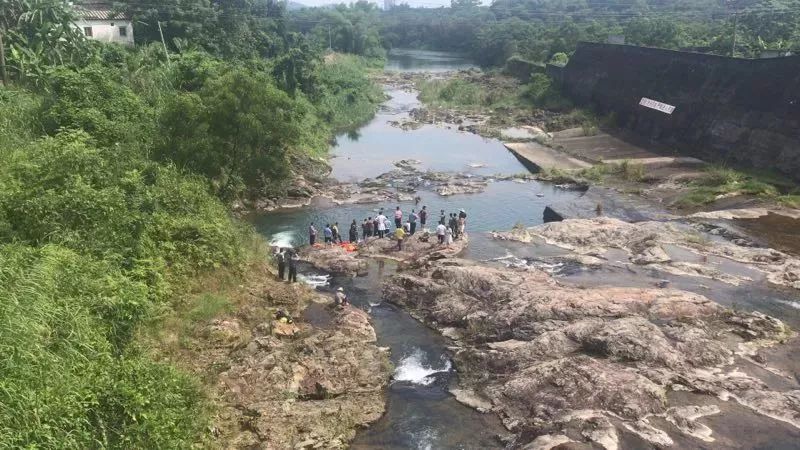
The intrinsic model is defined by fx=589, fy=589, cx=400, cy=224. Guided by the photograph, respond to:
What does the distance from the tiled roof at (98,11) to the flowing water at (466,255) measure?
2204 centimetres

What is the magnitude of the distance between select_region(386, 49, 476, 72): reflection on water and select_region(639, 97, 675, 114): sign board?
68.5 metres

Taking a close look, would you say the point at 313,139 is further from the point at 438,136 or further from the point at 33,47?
the point at 33,47

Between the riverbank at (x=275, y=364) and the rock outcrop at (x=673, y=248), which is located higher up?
the rock outcrop at (x=673, y=248)

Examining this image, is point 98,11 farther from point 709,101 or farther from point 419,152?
point 709,101

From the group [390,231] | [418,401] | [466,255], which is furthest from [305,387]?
[390,231]

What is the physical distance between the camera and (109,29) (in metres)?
51.1

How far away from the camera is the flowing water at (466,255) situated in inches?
568

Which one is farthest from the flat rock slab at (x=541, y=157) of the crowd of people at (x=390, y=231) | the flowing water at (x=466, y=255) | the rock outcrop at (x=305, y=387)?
the rock outcrop at (x=305, y=387)

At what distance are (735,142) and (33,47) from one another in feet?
153

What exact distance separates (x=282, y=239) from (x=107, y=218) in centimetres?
1457

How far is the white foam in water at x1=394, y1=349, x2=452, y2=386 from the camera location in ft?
54.7

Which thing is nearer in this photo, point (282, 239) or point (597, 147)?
point (282, 239)

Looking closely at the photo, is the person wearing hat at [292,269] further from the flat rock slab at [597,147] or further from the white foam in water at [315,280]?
the flat rock slab at [597,147]

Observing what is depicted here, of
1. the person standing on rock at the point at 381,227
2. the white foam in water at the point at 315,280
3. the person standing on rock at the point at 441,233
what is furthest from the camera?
the person standing on rock at the point at 381,227
